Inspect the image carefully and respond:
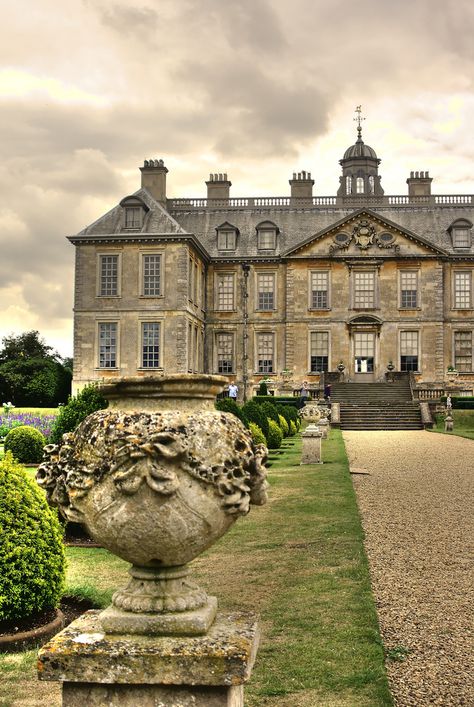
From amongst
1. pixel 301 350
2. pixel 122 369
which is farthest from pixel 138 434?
pixel 301 350

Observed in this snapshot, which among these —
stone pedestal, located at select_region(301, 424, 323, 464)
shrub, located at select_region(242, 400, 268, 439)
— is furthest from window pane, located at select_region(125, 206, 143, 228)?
stone pedestal, located at select_region(301, 424, 323, 464)

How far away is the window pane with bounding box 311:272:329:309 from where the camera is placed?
39.8 metres

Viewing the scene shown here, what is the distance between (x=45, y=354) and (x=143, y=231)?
2020 centimetres

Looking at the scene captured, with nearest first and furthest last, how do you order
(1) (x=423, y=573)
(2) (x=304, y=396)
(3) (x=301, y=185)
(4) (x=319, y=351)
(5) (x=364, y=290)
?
(1) (x=423, y=573), (2) (x=304, y=396), (5) (x=364, y=290), (4) (x=319, y=351), (3) (x=301, y=185)

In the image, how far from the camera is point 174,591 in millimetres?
3121

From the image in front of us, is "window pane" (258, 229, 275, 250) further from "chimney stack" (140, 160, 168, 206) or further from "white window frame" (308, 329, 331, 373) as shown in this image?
"chimney stack" (140, 160, 168, 206)

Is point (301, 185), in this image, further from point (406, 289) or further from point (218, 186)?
point (406, 289)

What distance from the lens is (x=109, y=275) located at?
37.0 meters

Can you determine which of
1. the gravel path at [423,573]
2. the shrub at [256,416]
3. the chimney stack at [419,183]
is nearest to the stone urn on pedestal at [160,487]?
the gravel path at [423,573]

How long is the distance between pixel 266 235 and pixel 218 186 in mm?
5143

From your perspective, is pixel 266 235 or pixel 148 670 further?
pixel 266 235

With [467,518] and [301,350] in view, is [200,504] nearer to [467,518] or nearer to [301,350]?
[467,518]

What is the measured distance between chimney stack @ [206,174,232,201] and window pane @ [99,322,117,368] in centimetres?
1116

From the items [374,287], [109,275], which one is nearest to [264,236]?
[374,287]
